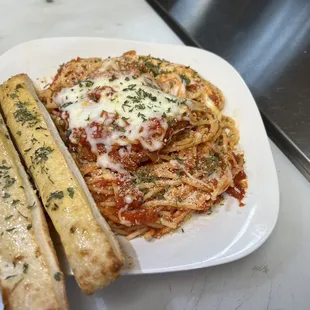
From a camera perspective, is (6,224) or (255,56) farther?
(255,56)

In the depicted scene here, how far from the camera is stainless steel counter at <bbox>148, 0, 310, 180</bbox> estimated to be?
3.39m

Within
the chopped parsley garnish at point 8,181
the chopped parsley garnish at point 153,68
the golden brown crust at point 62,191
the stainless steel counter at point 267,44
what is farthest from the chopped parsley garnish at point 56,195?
the stainless steel counter at point 267,44

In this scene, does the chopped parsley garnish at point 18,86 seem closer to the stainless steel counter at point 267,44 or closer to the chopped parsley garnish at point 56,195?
the chopped parsley garnish at point 56,195

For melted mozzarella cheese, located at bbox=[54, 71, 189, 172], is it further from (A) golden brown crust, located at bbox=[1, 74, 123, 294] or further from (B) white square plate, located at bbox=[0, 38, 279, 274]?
(B) white square plate, located at bbox=[0, 38, 279, 274]

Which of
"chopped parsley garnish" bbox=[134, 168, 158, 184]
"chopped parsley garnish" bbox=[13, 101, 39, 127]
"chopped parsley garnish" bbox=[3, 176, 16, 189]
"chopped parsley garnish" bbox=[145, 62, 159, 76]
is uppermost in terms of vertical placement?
"chopped parsley garnish" bbox=[145, 62, 159, 76]

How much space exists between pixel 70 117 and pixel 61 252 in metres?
0.82

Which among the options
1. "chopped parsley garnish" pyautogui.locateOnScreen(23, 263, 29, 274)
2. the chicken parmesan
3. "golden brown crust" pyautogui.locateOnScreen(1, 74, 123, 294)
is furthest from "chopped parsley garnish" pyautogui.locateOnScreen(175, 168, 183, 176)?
"chopped parsley garnish" pyautogui.locateOnScreen(23, 263, 29, 274)

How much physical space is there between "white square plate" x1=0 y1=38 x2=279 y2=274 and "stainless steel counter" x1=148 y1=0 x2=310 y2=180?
21.9 inches

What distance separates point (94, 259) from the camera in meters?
1.85

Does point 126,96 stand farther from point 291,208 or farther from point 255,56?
point 255,56

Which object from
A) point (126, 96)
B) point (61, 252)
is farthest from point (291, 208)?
point (61, 252)

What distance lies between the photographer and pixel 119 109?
2.45 m

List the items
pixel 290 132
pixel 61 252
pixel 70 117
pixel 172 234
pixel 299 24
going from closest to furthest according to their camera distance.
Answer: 1. pixel 61 252
2. pixel 172 234
3. pixel 70 117
4. pixel 290 132
5. pixel 299 24

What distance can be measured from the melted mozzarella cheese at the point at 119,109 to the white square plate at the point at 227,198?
1.40ft
